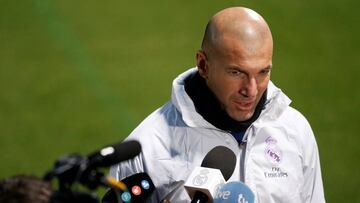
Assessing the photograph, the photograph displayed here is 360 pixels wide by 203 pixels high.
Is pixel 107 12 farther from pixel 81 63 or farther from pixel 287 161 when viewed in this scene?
pixel 287 161

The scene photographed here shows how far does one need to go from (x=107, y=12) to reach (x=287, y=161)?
21.4 feet

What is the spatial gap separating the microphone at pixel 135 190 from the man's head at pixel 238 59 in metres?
0.57

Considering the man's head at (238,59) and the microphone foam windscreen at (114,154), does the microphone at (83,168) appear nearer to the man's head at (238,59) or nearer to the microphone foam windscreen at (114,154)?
the microphone foam windscreen at (114,154)

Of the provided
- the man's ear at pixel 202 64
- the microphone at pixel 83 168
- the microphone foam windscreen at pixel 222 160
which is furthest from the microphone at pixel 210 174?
the microphone at pixel 83 168

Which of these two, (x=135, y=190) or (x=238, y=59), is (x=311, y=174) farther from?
(x=135, y=190)

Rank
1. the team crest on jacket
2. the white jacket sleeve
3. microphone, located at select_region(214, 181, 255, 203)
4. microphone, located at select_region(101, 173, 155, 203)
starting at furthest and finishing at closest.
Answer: the white jacket sleeve → the team crest on jacket → microphone, located at select_region(101, 173, 155, 203) → microphone, located at select_region(214, 181, 255, 203)

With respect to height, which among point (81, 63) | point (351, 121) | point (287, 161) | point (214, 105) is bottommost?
point (351, 121)

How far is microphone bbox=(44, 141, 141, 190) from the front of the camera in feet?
11.1

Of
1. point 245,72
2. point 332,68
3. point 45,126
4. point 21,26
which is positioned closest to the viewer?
point 245,72

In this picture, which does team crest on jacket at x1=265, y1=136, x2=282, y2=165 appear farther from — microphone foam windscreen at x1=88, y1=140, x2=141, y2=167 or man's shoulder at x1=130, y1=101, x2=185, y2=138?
microphone foam windscreen at x1=88, y1=140, x2=141, y2=167

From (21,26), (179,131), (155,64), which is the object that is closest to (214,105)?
(179,131)

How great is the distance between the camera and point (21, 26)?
430 inches

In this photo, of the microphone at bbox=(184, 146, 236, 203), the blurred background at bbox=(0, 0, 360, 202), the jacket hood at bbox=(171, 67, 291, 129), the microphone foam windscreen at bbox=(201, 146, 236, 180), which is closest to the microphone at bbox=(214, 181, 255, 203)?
the microphone at bbox=(184, 146, 236, 203)

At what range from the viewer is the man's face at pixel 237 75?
471 centimetres
